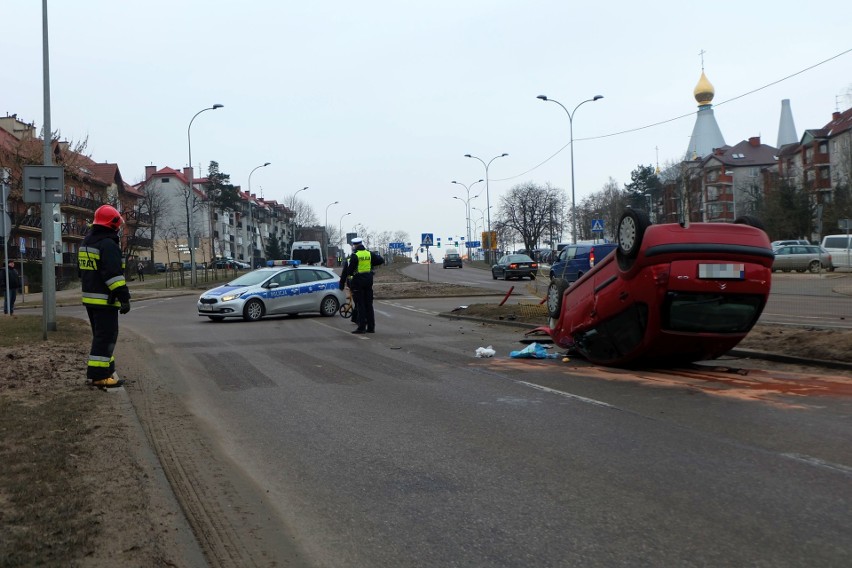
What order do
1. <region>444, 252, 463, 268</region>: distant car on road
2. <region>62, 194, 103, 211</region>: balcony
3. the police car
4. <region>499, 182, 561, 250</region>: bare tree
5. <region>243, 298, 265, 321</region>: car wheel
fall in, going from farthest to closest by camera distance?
<region>499, 182, 561, 250</region>: bare tree
<region>444, 252, 463, 268</region>: distant car on road
<region>62, 194, 103, 211</region>: balcony
<region>243, 298, 265, 321</region>: car wheel
the police car

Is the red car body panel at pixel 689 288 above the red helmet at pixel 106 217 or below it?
below

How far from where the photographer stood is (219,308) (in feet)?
64.4

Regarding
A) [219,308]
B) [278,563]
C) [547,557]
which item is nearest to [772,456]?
[547,557]

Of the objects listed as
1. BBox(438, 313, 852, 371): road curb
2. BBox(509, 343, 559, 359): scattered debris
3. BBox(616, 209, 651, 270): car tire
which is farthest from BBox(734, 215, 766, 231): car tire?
BBox(509, 343, 559, 359): scattered debris

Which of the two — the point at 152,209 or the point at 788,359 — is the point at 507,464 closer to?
the point at 788,359

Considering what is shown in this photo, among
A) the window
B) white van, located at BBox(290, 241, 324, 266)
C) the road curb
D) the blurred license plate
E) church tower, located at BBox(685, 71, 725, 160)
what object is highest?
church tower, located at BBox(685, 71, 725, 160)

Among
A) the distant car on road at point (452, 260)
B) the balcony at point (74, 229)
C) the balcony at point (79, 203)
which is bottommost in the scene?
the distant car on road at point (452, 260)

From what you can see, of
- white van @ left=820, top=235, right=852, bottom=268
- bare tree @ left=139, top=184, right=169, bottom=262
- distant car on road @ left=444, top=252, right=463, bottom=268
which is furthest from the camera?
distant car on road @ left=444, top=252, right=463, bottom=268

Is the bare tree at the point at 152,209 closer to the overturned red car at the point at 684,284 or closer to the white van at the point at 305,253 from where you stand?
the white van at the point at 305,253

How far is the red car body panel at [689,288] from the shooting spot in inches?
327

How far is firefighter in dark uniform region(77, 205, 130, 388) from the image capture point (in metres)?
8.08

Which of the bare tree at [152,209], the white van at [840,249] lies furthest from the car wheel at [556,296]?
the bare tree at [152,209]

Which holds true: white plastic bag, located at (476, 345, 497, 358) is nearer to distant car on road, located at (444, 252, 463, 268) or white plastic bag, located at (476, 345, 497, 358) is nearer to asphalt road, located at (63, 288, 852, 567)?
asphalt road, located at (63, 288, 852, 567)

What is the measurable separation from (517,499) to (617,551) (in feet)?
3.07
